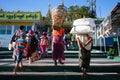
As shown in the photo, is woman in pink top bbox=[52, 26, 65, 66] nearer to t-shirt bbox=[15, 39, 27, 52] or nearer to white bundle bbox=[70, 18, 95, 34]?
t-shirt bbox=[15, 39, 27, 52]

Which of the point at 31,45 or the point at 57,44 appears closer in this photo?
the point at 57,44

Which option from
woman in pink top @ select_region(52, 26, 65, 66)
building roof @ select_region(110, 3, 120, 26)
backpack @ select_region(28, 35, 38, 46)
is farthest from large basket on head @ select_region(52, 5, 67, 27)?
building roof @ select_region(110, 3, 120, 26)

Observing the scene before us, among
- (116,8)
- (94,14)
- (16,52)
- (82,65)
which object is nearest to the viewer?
(82,65)

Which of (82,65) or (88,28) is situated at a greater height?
(88,28)

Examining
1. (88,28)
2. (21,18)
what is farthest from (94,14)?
(88,28)

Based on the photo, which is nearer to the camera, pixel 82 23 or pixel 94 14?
pixel 82 23

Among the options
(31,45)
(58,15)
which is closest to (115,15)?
(58,15)

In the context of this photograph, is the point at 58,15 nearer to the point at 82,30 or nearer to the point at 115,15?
the point at 82,30

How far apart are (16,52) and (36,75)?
1.07 m

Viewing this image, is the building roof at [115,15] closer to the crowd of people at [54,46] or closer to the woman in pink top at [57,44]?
the crowd of people at [54,46]

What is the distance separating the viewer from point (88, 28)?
6.13 meters
